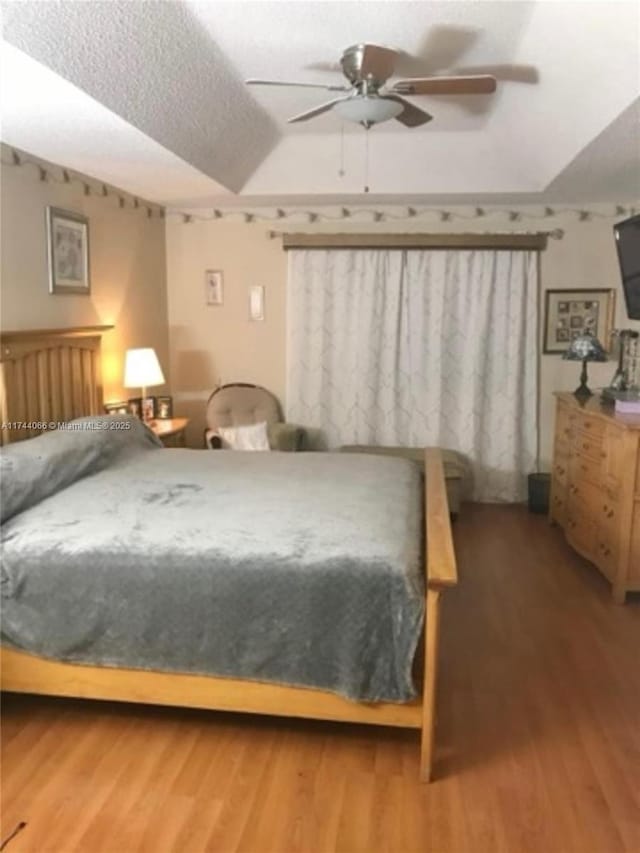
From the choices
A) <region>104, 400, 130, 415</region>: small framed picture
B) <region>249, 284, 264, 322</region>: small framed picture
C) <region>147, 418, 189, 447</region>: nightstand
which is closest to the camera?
<region>104, 400, 130, 415</region>: small framed picture

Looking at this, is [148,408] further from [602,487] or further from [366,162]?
[602,487]

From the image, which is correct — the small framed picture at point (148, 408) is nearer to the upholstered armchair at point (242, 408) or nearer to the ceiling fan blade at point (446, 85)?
the upholstered armchair at point (242, 408)

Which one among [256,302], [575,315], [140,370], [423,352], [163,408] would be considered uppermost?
[256,302]

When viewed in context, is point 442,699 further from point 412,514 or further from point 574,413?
point 574,413

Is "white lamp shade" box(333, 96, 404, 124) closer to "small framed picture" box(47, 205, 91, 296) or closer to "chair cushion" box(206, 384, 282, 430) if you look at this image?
"small framed picture" box(47, 205, 91, 296)

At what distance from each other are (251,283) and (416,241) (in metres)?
1.42

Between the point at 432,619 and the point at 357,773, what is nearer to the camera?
the point at 432,619

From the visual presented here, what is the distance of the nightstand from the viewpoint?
4.37 meters

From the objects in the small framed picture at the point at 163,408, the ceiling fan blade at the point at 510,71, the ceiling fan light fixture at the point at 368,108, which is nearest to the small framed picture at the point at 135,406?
the small framed picture at the point at 163,408

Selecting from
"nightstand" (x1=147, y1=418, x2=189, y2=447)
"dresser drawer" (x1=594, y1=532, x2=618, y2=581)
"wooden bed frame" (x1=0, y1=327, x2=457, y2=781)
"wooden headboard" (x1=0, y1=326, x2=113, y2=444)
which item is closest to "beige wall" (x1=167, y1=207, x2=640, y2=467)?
"nightstand" (x1=147, y1=418, x2=189, y2=447)

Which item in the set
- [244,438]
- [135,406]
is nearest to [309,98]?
[135,406]

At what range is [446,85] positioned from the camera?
101 inches

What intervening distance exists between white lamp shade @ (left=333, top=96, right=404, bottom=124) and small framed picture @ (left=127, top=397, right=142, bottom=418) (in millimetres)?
2634

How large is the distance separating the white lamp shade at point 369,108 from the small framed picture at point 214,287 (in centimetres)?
288
